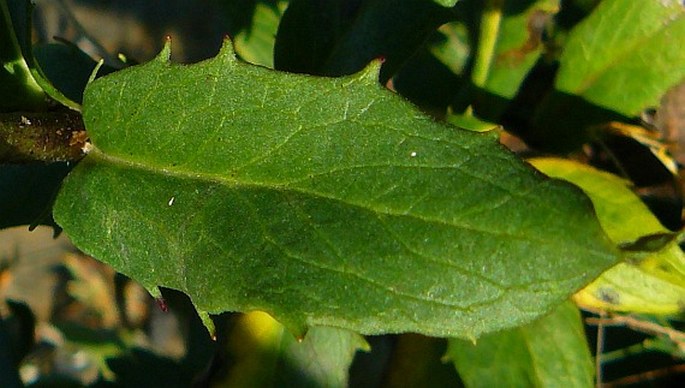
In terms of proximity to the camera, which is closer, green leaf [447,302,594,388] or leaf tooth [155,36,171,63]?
leaf tooth [155,36,171,63]

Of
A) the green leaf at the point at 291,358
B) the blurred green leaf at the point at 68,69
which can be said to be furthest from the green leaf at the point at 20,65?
the green leaf at the point at 291,358

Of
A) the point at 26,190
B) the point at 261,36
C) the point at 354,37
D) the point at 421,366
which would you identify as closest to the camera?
the point at 26,190

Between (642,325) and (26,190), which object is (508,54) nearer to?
(642,325)

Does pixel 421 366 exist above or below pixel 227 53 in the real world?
below

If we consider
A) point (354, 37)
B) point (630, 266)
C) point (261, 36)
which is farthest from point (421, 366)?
point (261, 36)

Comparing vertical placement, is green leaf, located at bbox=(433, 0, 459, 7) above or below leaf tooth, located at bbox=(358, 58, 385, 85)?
below

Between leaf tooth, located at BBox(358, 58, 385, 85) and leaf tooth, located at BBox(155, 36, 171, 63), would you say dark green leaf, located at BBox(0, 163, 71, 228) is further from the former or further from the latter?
leaf tooth, located at BBox(358, 58, 385, 85)

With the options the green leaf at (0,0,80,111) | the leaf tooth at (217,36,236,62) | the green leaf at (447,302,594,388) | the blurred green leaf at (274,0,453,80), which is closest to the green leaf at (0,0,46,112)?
the green leaf at (0,0,80,111)
